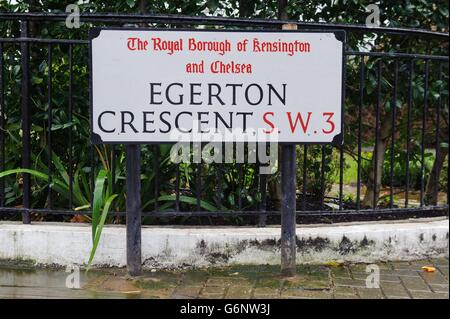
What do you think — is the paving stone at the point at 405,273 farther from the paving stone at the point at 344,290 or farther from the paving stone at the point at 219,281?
the paving stone at the point at 219,281

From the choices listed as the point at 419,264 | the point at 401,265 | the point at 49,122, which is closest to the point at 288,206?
the point at 401,265

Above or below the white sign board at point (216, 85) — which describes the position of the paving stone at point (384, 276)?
below

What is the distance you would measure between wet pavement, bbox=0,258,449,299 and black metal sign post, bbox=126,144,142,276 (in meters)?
0.15

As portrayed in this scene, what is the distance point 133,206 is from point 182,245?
1.60ft

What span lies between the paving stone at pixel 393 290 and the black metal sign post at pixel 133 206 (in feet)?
5.43

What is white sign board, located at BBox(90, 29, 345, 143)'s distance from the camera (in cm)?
373

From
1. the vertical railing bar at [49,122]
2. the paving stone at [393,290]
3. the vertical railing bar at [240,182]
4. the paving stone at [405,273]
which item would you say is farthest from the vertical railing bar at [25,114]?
the paving stone at [405,273]

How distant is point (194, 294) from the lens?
3.59m

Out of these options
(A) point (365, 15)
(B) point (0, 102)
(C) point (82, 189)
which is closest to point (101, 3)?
(B) point (0, 102)

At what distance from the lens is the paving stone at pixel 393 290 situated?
3574 mm

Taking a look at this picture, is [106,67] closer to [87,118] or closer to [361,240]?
[87,118]

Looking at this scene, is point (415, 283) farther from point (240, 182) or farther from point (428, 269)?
point (240, 182)

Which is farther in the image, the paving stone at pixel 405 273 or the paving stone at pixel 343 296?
the paving stone at pixel 405 273

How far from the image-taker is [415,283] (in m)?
3.80
